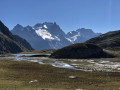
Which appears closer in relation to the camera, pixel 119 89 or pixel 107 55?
pixel 119 89

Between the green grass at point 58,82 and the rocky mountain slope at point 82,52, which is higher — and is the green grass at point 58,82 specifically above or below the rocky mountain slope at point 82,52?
below

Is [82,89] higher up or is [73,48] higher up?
[73,48]

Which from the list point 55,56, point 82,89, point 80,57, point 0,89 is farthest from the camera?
point 55,56

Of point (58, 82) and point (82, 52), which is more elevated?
point (82, 52)

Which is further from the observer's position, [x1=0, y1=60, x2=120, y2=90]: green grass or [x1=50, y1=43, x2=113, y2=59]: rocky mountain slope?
[x1=50, y1=43, x2=113, y2=59]: rocky mountain slope

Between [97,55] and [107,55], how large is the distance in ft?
35.9

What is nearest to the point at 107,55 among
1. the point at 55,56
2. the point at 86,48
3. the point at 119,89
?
the point at 86,48

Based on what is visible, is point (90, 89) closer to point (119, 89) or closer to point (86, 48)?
point (119, 89)

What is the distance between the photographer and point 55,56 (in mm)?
188625

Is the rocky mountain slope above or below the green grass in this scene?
above

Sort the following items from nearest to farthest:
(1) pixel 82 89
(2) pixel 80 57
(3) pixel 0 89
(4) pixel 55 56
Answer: (3) pixel 0 89, (1) pixel 82 89, (2) pixel 80 57, (4) pixel 55 56

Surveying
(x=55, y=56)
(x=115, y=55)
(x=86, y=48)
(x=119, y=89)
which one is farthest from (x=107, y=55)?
(x=119, y=89)

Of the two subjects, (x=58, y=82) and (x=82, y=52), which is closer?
(x=58, y=82)

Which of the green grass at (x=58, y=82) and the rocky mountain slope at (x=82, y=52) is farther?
the rocky mountain slope at (x=82, y=52)
